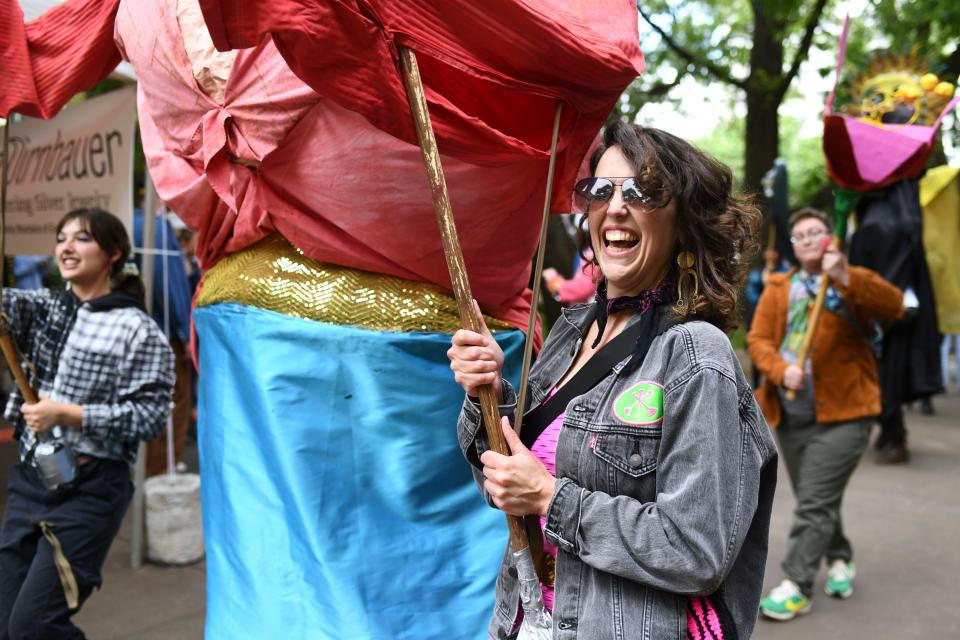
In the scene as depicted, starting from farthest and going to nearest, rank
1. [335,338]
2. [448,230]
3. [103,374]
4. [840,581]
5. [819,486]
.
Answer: [840,581], [819,486], [103,374], [335,338], [448,230]

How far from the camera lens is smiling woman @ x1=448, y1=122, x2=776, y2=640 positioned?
1.44 meters

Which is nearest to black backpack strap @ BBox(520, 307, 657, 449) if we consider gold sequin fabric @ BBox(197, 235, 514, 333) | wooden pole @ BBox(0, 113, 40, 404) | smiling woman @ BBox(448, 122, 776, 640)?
smiling woman @ BBox(448, 122, 776, 640)

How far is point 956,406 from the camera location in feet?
32.9

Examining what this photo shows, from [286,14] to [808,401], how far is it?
327 cm

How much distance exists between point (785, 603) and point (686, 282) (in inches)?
116

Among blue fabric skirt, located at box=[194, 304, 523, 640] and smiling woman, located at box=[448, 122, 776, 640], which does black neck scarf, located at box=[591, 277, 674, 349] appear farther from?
blue fabric skirt, located at box=[194, 304, 523, 640]

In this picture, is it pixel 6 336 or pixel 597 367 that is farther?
pixel 6 336

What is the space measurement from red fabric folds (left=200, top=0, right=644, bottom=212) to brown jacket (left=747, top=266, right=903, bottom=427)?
8.21 ft

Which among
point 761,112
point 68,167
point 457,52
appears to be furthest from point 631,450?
point 761,112

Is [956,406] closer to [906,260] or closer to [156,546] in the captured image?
[906,260]

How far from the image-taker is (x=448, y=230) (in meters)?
1.56

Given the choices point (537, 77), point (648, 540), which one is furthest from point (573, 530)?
point (537, 77)

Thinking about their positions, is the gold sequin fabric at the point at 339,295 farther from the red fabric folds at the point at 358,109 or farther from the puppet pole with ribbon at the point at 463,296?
the puppet pole with ribbon at the point at 463,296

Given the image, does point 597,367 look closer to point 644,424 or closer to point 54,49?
point 644,424
